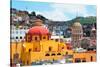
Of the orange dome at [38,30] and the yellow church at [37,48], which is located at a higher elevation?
the orange dome at [38,30]

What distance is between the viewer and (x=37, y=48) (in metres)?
2.21

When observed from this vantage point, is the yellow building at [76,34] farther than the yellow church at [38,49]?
Yes

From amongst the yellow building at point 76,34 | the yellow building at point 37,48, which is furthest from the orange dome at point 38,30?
the yellow building at point 76,34

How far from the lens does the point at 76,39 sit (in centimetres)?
236

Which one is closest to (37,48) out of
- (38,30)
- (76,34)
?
(38,30)

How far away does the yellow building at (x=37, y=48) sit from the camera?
2.14m

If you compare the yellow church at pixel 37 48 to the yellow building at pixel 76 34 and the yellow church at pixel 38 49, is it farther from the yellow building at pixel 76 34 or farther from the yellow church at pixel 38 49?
the yellow building at pixel 76 34

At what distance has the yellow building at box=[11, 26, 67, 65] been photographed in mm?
2139

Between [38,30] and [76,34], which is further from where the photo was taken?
[76,34]

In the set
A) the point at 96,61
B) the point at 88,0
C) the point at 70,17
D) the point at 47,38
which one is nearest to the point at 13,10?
the point at 47,38

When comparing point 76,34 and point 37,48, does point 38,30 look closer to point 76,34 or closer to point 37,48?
point 37,48

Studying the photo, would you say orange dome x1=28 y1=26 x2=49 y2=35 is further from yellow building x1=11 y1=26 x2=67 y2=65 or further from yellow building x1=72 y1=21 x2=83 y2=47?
yellow building x1=72 y1=21 x2=83 y2=47

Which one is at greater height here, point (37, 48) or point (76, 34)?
point (76, 34)
